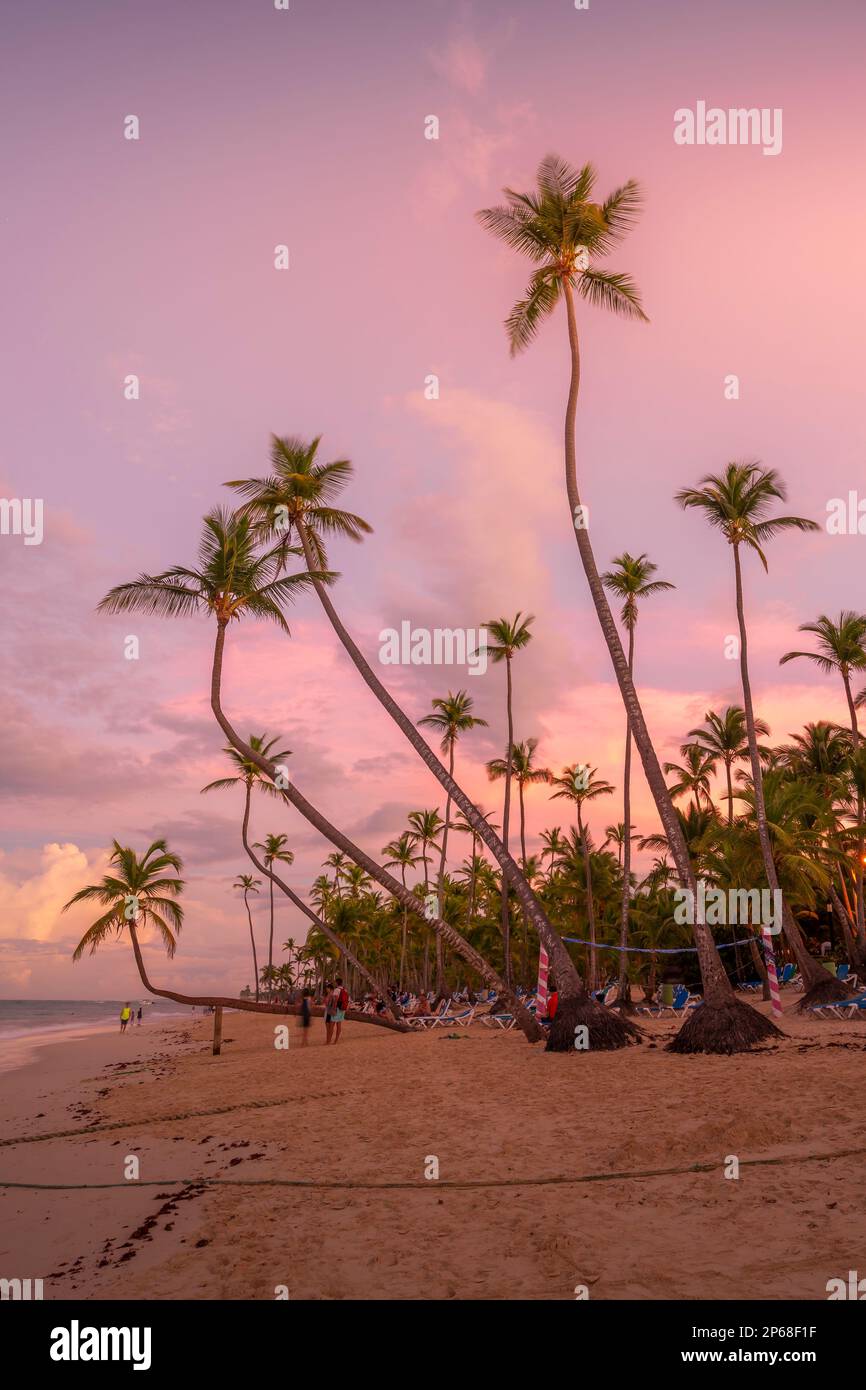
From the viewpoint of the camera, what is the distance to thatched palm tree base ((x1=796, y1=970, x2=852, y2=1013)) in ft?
76.9

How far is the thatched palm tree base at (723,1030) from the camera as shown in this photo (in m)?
15.3

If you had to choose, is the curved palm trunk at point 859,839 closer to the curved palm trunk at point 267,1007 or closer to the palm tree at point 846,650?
the palm tree at point 846,650

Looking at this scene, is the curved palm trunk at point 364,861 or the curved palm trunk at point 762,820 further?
the curved palm trunk at point 762,820

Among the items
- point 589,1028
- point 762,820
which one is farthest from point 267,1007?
point 762,820

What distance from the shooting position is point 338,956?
262 feet

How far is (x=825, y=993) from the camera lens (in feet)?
77.9

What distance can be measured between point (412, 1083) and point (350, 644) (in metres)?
12.3

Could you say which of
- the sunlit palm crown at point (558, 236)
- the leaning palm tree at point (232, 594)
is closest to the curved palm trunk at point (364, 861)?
the leaning palm tree at point (232, 594)

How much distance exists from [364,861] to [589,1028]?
23.5 feet

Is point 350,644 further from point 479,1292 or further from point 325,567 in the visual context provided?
point 479,1292

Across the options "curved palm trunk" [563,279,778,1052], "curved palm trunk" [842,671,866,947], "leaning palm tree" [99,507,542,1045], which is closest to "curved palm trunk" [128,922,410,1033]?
"leaning palm tree" [99,507,542,1045]

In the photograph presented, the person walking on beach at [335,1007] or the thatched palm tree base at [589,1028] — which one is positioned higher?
the thatched palm tree base at [589,1028]
